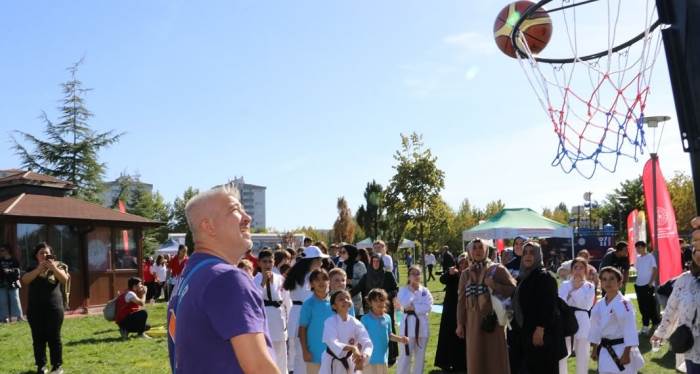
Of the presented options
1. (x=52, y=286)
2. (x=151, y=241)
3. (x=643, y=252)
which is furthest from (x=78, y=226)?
(x=151, y=241)

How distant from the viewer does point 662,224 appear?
40.2 ft

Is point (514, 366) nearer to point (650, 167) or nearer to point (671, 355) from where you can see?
point (671, 355)

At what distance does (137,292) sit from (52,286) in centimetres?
559

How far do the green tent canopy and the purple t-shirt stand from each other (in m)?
23.0

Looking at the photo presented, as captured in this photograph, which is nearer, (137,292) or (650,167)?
(650,167)

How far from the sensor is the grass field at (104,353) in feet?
35.7

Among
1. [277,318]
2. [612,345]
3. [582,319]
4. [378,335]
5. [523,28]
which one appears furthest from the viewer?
[582,319]

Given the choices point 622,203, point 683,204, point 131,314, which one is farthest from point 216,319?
point 622,203

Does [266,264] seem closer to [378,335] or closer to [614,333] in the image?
[378,335]

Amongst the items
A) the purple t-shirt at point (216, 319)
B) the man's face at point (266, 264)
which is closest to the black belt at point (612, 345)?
the man's face at point (266, 264)

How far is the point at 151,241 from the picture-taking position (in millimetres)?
53219

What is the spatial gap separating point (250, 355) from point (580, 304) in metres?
7.61

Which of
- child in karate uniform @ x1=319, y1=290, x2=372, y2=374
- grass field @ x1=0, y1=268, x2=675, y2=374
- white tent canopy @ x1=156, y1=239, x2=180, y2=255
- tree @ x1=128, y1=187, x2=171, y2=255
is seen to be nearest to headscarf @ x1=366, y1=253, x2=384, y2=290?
grass field @ x1=0, y1=268, x2=675, y2=374

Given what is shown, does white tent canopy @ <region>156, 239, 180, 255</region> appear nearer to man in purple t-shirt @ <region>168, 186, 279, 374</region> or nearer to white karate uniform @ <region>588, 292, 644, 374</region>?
white karate uniform @ <region>588, 292, 644, 374</region>
